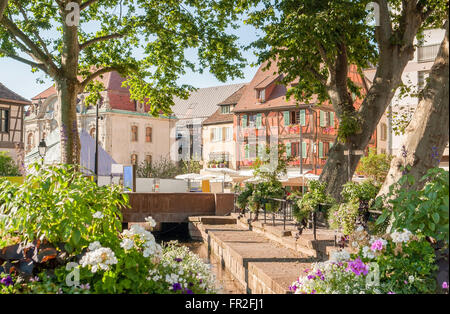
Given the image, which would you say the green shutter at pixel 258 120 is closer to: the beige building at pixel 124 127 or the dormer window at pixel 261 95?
the dormer window at pixel 261 95

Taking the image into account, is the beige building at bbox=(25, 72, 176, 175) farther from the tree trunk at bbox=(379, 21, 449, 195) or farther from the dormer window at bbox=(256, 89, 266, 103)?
the tree trunk at bbox=(379, 21, 449, 195)

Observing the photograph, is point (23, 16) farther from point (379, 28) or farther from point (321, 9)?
point (379, 28)

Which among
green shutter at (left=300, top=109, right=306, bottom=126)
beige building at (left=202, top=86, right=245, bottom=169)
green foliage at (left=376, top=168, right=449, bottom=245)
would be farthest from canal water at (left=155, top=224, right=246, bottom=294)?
beige building at (left=202, top=86, right=245, bottom=169)

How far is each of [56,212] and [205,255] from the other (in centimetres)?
956

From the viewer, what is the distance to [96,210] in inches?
185

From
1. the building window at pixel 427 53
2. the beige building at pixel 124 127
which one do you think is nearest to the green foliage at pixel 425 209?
the building window at pixel 427 53

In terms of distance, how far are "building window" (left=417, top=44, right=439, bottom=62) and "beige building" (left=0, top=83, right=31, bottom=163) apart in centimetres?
2061

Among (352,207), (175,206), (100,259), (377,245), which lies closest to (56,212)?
(100,259)

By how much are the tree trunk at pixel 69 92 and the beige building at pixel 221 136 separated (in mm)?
30898

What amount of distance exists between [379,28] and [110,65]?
942 cm

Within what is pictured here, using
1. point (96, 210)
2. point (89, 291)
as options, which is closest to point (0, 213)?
point (96, 210)

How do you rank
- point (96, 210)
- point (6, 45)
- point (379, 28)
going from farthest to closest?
point (6, 45) → point (379, 28) → point (96, 210)

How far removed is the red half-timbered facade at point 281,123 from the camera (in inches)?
1490

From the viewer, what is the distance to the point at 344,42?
11.8m
